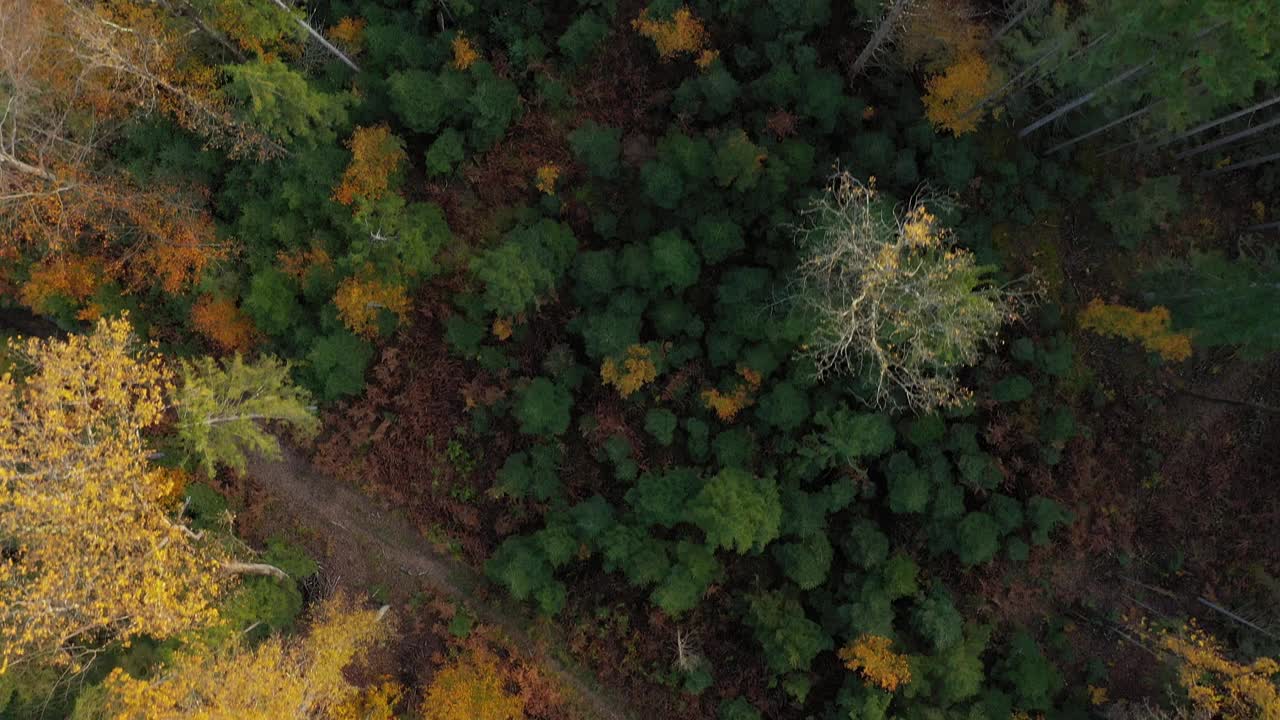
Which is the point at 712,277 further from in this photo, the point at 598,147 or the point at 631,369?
the point at 598,147

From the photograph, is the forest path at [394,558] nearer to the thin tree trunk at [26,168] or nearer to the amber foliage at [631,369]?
the amber foliage at [631,369]

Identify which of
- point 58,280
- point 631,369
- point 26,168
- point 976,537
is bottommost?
point 58,280

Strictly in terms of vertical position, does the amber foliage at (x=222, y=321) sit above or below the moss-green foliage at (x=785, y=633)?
above

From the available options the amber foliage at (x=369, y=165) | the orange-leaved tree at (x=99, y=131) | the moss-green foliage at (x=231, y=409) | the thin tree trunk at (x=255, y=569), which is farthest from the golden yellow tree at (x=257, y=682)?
the amber foliage at (x=369, y=165)

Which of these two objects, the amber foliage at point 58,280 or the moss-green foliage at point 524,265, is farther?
the amber foliage at point 58,280

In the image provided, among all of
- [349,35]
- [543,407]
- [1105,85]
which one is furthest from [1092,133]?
[349,35]

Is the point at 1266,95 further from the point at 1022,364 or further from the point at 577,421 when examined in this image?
the point at 577,421

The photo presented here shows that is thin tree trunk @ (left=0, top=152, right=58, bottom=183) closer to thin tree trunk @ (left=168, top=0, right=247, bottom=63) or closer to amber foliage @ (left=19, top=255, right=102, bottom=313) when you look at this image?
amber foliage @ (left=19, top=255, right=102, bottom=313)
